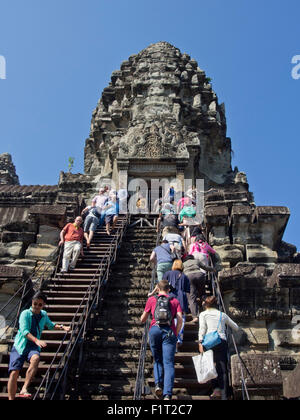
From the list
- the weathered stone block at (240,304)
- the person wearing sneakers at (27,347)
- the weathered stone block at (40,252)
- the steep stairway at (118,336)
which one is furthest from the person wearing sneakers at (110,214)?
the person wearing sneakers at (27,347)

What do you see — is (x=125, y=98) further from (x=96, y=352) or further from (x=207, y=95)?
(x=96, y=352)

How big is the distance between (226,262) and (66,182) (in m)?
10.4

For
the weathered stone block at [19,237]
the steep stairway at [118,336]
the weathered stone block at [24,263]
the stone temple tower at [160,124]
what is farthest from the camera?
the stone temple tower at [160,124]

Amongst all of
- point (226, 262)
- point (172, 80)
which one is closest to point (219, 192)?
point (226, 262)

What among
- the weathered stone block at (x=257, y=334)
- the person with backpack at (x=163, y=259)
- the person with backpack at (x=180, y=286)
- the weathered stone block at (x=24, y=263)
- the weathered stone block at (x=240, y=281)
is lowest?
the weathered stone block at (x=257, y=334)

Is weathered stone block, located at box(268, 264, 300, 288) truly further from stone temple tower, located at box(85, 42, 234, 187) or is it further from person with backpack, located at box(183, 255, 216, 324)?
stone temple tower, located at box(85, 42, 234, 187)

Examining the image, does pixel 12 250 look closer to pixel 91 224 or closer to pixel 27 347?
pixel 91 224

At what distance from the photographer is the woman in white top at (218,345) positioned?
252 inches

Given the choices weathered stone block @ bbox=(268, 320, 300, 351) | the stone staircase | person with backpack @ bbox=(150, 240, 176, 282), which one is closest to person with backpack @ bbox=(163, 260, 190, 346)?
the stone staircase

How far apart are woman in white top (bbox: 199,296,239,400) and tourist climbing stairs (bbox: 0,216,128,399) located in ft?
6.49

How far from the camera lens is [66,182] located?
19734 millimetres

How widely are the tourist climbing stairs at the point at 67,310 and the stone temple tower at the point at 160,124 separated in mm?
6925

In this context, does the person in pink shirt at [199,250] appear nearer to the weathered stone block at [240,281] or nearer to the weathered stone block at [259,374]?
the weathered stone block at [240,281]

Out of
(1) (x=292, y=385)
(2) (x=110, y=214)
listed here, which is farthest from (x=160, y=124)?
(1) (x=292, y=385)
